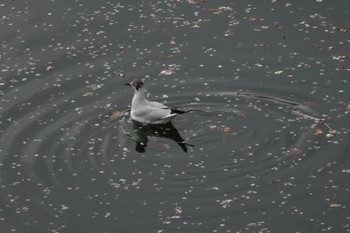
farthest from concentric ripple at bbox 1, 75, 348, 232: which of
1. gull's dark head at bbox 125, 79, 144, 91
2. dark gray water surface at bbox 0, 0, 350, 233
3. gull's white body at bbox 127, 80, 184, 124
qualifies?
gull's dark head at bbox 125, 79, 144, 91

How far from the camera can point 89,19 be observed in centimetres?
2036

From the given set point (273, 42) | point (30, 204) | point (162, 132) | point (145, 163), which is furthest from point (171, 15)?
point (30, 204)

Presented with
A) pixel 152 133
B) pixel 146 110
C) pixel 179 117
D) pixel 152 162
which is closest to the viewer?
pixel 152 162

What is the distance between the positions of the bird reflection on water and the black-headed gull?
10 centimetres

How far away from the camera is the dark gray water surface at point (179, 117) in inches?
576

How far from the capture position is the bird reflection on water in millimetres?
16391

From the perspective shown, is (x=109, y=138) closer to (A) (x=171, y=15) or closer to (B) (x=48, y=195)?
(B) (x=48, y=195)

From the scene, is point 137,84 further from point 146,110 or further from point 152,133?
point 152,133

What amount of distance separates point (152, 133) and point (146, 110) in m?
0.44

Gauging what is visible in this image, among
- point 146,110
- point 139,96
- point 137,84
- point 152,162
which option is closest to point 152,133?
point 146,110

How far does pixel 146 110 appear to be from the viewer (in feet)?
55.7

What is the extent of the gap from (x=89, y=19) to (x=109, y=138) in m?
4.58

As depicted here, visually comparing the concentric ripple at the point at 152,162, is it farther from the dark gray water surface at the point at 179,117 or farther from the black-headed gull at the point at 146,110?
the black-headed gull at the point at 146,110

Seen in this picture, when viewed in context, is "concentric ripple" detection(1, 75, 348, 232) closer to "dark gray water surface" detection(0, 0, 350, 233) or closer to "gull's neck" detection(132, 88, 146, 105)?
"dark gray water surface" detection(0, 0, 350, 233)
